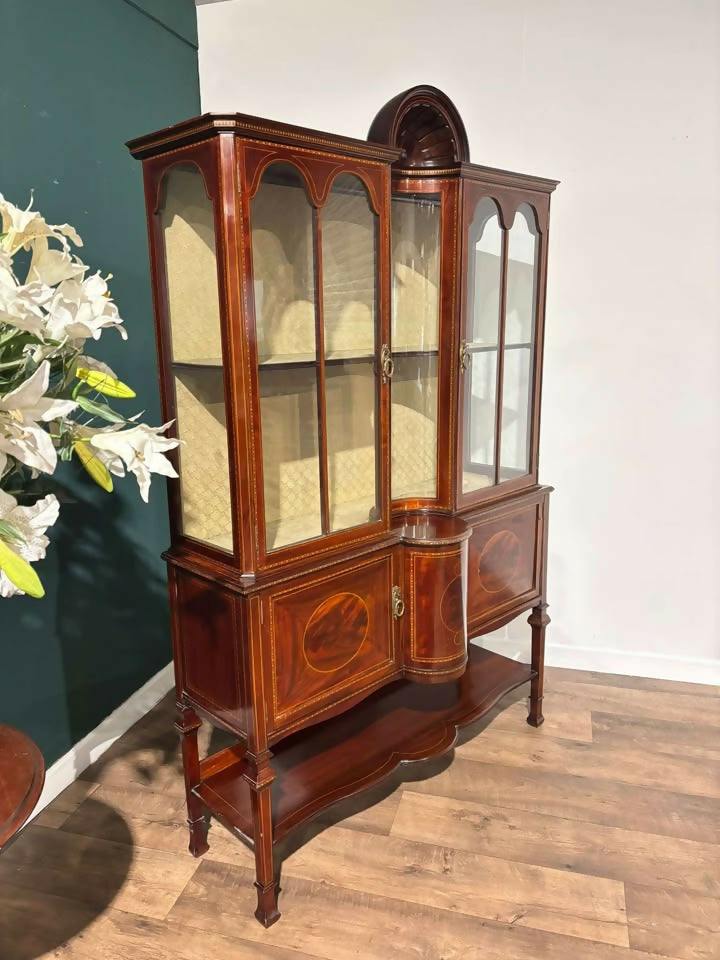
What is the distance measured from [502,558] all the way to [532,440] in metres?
0.37

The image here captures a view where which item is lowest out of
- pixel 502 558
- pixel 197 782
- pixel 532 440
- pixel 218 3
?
pixel 197 782

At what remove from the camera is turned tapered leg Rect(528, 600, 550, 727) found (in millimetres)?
2355

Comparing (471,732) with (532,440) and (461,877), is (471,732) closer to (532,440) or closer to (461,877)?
(461,877)

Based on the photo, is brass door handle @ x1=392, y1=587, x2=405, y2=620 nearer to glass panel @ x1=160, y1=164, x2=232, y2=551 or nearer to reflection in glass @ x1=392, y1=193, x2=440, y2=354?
glass panel @ x1=160, y1=164, x2=232, y2=551

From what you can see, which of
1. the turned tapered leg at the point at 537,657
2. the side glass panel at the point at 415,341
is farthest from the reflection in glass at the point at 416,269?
the turned tapered leg at the point at 537,657

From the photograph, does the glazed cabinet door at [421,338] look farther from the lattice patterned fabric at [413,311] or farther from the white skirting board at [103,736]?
the white skirting board at [103,736]

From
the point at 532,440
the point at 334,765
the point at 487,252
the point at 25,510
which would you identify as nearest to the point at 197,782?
the point at 334,765

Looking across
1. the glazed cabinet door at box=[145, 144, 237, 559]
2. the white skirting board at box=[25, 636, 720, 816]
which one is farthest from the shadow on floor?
the glazed cabinet door at box=[145, 144, 237, 559]

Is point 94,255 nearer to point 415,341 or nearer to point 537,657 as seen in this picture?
point 415,341

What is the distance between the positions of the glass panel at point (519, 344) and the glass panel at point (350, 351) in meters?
0.54

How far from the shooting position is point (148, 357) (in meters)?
2.40

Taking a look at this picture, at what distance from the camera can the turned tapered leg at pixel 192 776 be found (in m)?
1.82

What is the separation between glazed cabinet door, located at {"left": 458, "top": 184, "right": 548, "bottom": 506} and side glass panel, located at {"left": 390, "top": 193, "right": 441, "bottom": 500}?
0.26 ft

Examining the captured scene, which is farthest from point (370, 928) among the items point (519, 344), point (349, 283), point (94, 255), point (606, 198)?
point (606, 198)
